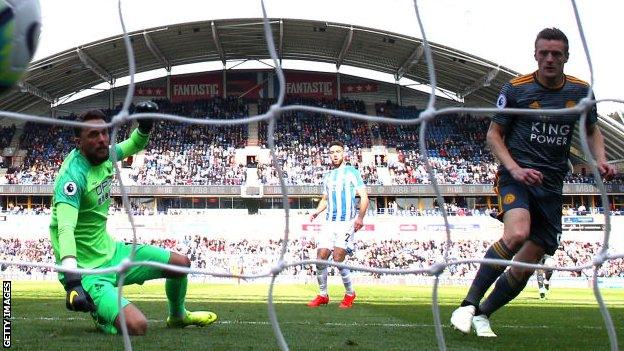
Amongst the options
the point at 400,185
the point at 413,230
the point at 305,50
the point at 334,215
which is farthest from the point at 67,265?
the point at 305,50

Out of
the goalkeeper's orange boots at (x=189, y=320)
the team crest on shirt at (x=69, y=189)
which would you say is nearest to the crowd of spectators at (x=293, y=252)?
the goalkeeper's orange boots at (x=189, y=320)

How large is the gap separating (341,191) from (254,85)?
31.5m

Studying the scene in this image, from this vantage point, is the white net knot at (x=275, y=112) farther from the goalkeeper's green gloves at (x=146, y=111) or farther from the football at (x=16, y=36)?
the goalkeeper's green gloves at (x=146, y=111)

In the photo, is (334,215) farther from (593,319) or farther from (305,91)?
(305,91)

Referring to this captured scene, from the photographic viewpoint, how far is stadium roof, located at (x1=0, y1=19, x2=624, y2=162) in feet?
99.8

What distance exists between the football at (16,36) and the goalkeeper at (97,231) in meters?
1.42

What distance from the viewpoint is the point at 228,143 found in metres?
33.4

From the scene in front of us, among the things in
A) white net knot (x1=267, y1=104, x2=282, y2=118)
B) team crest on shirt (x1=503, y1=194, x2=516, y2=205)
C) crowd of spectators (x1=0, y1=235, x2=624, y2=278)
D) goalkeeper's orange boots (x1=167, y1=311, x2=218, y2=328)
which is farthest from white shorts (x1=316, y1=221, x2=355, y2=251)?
crowd of spectators (x1=0, y1=235, x2=624, y2=278)

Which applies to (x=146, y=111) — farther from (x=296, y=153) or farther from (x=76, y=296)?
(x=296, y=153)

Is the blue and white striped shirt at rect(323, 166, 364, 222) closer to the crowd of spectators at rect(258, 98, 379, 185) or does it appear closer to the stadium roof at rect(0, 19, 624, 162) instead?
the stadium roof at rect(0, 19, 624, 162)

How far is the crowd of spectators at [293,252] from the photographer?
2466cm

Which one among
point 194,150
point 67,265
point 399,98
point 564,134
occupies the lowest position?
point 67,265

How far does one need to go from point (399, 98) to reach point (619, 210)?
44.2 ft

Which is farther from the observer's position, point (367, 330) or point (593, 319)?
point (593, 319)
